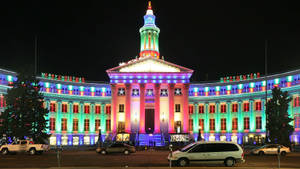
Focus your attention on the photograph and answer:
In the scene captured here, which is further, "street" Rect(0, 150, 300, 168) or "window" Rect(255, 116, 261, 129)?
"window" Rect(255, 116, 261, 129)

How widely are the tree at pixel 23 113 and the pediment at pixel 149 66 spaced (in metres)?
30.6

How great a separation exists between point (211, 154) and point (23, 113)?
33107mm

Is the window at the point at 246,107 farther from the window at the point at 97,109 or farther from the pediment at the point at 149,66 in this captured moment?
the window at the point at 97,109

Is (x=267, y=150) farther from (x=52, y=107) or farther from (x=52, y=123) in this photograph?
(x=52, y=107)

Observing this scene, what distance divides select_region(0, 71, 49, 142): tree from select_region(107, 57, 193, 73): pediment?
3056 centimetres

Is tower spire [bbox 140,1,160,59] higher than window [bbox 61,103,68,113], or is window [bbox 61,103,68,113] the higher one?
tower spire [bbox 140,1,160,59]

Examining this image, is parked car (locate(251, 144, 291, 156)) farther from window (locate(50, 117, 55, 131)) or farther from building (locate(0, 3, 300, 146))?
window (locate(50, 117, 55, 131))

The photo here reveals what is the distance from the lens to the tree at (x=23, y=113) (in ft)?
172

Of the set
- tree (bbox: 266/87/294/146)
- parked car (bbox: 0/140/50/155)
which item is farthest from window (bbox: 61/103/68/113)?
tree (bbox: 266/87/294/146)

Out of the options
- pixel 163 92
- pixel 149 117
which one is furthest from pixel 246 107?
pixel 149 117

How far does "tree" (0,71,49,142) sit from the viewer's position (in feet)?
172

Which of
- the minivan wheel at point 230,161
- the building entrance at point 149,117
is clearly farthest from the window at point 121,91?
the minivan wheel at point 230,161

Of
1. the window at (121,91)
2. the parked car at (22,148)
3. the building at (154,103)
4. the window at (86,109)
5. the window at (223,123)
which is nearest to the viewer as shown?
the parked car at (22,148)

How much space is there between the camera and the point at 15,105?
176 ft
